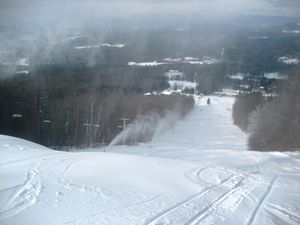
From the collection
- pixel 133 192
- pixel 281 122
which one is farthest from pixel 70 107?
pixel 133 192

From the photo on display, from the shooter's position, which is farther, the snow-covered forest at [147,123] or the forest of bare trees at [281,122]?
the forest of bare trees at [281,122]

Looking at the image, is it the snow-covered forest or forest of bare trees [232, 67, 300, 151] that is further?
forest of bare trees [232, 67, 300, 151]

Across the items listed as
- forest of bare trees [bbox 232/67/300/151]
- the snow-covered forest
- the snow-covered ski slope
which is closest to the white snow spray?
the snow-covered forest

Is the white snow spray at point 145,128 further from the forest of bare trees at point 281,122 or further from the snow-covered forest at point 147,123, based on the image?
the forest of bare trees at point 281,122

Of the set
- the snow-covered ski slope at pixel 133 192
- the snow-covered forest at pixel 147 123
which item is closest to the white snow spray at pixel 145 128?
the snow-covered forest at pixel 147 123

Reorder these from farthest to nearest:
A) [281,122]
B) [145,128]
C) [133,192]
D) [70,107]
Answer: [145,128]
[70,107]
[281,122]
[133,192]

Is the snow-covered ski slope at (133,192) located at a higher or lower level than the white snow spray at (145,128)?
higher

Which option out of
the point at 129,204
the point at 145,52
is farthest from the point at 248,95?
the point at 129,204

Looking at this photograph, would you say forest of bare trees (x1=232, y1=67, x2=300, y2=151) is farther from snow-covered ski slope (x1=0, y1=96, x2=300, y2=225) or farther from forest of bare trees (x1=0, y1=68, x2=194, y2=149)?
forest of bare trees (x1=0, y1=68, x2=194, y2=149)

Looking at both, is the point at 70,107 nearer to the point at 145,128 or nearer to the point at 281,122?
the point at 145,128
